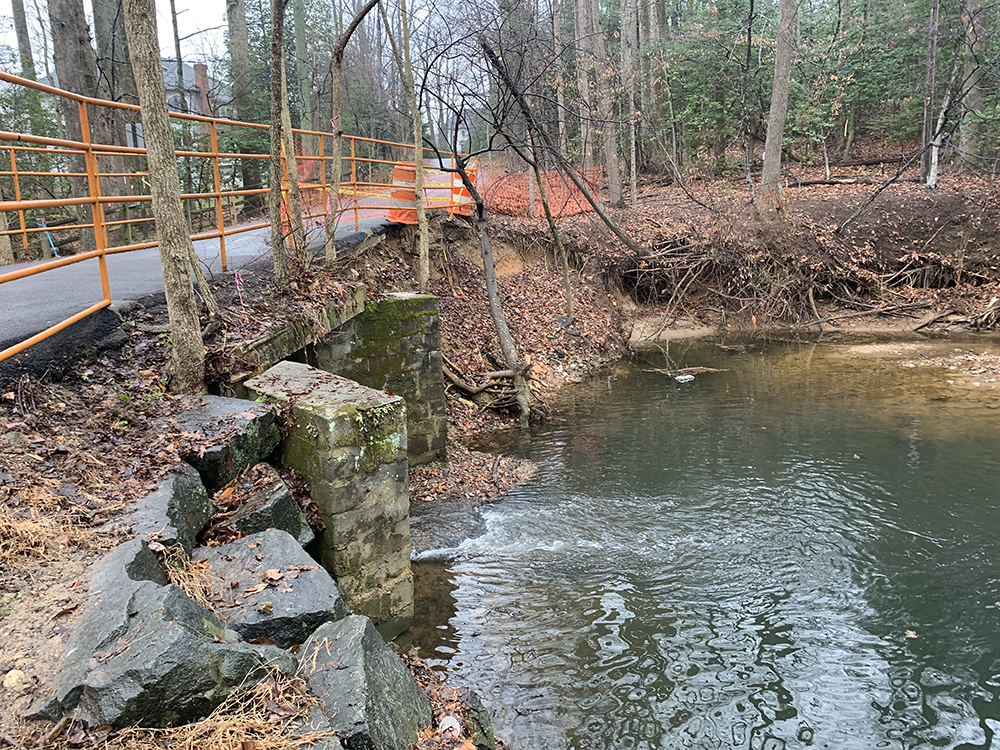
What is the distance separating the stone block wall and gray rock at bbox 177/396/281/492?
3.47 metres

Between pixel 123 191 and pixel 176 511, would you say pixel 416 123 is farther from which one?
pixel 123 191

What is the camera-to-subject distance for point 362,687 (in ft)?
10.2

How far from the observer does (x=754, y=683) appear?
533 cm

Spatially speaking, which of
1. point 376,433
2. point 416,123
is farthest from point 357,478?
point 416,123

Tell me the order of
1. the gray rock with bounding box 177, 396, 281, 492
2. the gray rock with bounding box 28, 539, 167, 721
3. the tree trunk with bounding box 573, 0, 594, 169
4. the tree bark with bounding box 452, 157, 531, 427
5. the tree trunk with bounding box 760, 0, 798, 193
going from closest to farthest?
1. the gray rock with bounding box 28, 539, 167, 721
2. the gray rock with bounding box 177, 396, 281, 492
3. the tree bark with bounding box 452, 157, 531, 427
4. the tree trunk with bounding box 573, 0, 594, 169
5. the tree trunk with bounding box 760, 0, 798, 193

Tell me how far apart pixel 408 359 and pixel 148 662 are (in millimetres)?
7152

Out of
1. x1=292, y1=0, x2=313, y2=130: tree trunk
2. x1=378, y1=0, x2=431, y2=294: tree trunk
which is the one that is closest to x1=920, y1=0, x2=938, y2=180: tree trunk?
x1=378, y1=0, x2=431, y2=294: tree trunk

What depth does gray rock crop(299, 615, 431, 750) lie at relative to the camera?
2975mm

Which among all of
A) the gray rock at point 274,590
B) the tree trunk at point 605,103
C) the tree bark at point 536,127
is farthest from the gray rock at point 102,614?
the tree trunk at point 605,103

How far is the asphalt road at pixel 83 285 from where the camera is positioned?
573 centimetres

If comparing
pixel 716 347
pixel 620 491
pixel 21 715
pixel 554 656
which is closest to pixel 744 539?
pixel 620 491

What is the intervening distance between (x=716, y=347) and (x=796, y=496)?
8431 millimetres

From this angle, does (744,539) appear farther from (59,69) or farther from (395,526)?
(59,69)

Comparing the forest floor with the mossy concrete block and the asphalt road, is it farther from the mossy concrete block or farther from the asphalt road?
the asphalt road
